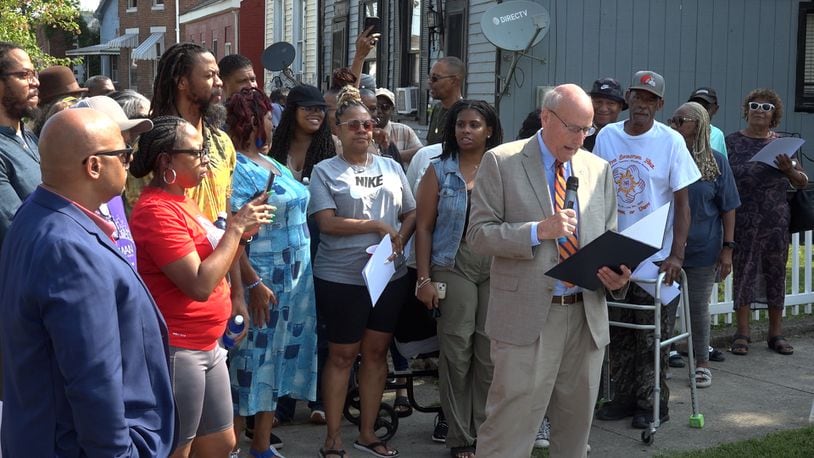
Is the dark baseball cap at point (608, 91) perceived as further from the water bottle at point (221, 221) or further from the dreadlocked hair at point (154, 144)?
the dreadlocked hair at point (154, 144)

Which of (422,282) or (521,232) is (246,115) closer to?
(422,282)

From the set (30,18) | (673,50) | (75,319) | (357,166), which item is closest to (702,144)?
(357,166)

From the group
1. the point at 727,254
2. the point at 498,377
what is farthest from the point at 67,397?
the point at 727,254

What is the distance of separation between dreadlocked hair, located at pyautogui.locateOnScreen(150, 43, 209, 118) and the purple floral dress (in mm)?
5252

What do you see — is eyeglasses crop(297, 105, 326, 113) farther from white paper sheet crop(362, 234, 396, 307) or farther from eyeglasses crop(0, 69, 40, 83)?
eyeglasses crop(0, 69, 40, 83)

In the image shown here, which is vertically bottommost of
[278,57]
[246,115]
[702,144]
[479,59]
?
[702,144]

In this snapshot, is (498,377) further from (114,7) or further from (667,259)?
(114,7)

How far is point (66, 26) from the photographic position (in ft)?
58.3

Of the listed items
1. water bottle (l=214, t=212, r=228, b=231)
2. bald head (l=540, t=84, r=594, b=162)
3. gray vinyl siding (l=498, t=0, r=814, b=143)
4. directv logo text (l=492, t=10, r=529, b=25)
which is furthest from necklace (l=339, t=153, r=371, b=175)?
gray vinyl siding (l=498, t=0, r=814, b=143)

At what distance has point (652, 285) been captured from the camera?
20.4ft

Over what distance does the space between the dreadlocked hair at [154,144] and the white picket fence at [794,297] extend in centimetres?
614

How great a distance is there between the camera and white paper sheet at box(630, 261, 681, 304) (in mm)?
6195

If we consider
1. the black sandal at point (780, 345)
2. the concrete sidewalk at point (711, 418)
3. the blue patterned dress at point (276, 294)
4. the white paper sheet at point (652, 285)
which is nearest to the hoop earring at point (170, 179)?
the blue patterned dress at point (276, 294)

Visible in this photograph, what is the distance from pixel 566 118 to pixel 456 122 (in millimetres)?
1378
